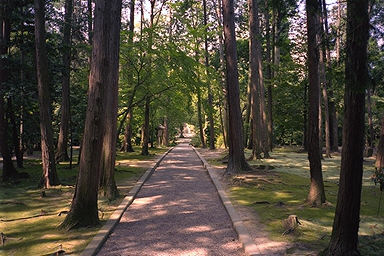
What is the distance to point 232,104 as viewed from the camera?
13.1 metres

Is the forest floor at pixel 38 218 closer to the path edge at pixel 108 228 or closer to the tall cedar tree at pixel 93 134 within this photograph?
the path edge at pixel 108 228

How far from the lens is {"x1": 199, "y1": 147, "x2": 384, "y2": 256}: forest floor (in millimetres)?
4859

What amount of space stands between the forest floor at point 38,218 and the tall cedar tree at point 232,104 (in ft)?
13.8

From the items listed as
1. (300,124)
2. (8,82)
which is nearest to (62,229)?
(8,82)

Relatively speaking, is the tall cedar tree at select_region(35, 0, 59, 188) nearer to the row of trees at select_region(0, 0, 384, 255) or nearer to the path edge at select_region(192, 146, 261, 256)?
the row of trees at select_region(0, 0, 384, 255)

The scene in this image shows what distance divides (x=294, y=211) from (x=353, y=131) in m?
3.72

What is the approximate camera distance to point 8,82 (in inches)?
466

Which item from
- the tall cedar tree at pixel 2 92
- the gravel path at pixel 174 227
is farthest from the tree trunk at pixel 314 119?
the tall cedar tree at pixel 2 92

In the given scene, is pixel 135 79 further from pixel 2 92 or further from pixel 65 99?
pixel 2 92

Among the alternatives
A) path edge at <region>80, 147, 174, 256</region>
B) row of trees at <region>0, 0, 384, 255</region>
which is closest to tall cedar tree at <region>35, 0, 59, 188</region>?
row of trees at <region>0, 0, 384, 255</region>

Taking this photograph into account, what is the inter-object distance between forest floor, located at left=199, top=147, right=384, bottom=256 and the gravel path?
0.56 metres

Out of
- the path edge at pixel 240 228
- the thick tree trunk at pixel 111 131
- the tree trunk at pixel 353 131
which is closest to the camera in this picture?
the tree trunk at pixel 353 131

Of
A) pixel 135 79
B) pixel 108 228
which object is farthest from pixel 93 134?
pixel 135 79

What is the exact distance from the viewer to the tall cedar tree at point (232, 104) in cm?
1286
